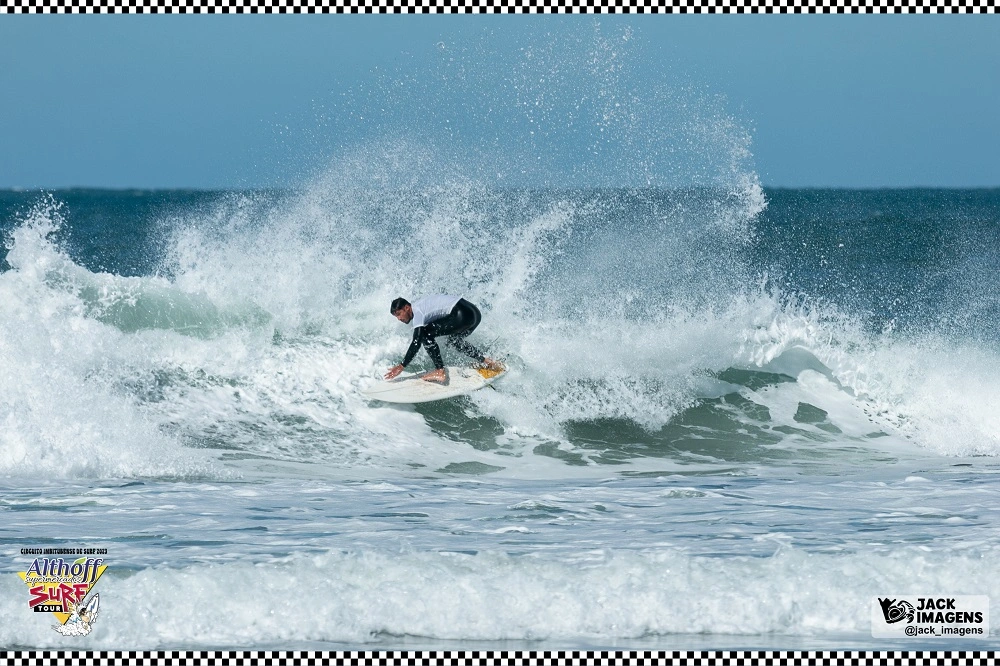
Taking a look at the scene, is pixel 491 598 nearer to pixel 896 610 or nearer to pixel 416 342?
pixel 896 610

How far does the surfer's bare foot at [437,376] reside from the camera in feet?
34.8

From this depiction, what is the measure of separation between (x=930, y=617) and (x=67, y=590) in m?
4.97

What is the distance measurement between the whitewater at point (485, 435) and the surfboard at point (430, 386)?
353 millimetres

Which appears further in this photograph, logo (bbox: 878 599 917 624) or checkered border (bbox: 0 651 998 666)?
logo (bbox: 878 599 917 624)

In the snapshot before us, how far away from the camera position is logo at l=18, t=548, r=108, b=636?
5906mm

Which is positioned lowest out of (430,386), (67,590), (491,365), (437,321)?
(67,590)

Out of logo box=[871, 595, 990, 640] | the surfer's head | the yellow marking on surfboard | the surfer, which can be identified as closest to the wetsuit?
the surfer

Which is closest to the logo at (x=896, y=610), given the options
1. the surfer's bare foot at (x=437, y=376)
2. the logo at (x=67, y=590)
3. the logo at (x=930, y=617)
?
the logo at (x=930, y=617)

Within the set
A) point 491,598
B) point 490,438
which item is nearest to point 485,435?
A: point 490,438

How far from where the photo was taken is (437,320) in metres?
10.2

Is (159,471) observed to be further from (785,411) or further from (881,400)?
(881,400)

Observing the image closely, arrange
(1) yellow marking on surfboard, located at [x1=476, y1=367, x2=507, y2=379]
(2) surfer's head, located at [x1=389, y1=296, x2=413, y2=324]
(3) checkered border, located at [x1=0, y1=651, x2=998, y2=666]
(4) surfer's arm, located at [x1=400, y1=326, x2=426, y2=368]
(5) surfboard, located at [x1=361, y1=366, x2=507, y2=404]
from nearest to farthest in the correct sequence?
(3) checkered border, located at [x1=0, y1=651, x2=998, y2=666], (2) surfer's head, located at [x1=389, y1=296, x2=413, y2=324], (4) surfer's arm, located at [x1=400, y1=326, x2=426, y2=368], (5) surfboard, located at [x1=361, y1=366, x2=507, y2=404], (1) yellow marking on surfboard, located at [x1=476, y1=367, x2=507, y2=379]

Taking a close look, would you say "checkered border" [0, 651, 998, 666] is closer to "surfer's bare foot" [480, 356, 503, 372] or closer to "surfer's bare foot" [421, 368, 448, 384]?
"surfer's bare foot" [421, 368, 448, 384]

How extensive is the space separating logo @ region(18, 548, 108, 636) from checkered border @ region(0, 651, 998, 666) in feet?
0.81
